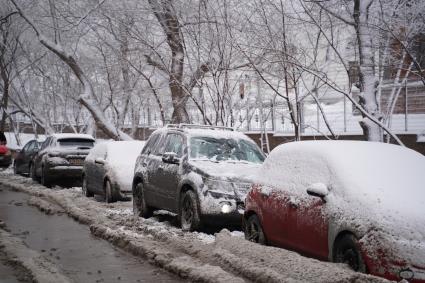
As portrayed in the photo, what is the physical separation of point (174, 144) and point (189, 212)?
1.80 m

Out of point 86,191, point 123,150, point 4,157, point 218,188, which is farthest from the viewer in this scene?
point 4,157

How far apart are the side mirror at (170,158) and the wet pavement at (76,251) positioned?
1908 millimetres

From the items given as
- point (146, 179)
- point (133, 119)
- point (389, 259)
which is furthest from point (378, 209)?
point (133, 119)

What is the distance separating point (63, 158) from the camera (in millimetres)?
17859

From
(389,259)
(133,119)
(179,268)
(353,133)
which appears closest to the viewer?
(389,259)

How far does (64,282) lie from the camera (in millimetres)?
6395

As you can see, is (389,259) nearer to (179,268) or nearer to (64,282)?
(179,268)

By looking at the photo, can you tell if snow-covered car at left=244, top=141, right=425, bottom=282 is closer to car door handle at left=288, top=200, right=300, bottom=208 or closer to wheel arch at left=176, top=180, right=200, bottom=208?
car door handle at left=288, top=200, right=300, bottom=208

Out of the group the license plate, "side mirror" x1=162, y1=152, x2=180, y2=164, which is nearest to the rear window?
the license plate

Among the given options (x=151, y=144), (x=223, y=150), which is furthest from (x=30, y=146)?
(x=223, y=150)

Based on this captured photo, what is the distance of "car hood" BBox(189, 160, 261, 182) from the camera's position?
9.94 metres

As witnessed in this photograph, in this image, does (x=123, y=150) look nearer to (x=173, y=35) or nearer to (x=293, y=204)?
(x=173, y=35)

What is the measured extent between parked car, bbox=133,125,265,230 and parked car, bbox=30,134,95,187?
6.02m

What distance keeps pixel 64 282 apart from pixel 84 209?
244 inches
